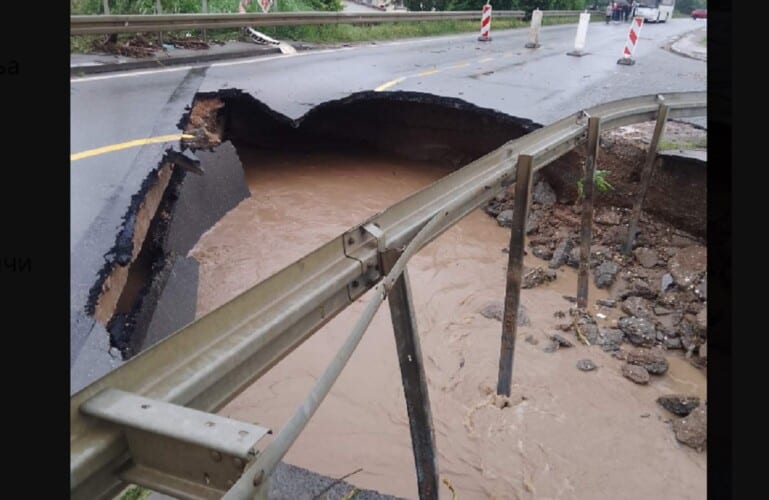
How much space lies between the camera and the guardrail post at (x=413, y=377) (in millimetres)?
2428

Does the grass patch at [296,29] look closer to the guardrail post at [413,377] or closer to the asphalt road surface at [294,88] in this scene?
the asphalt road surface at [294,88]

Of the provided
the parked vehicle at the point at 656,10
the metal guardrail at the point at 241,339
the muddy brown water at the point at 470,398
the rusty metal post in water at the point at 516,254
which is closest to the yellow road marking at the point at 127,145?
the muddy brown water at the point at 470,398

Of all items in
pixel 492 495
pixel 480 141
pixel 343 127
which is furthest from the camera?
pixel 343 127

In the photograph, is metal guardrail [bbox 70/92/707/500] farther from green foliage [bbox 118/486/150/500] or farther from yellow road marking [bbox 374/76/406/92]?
yellow road marking [bbox 374/76/406/92]

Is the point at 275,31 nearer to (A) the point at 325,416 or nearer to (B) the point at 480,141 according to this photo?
(B) the point at 480,141

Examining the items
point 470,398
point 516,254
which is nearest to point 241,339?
point 516,254

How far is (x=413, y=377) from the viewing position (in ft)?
8.45

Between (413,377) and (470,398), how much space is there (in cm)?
216

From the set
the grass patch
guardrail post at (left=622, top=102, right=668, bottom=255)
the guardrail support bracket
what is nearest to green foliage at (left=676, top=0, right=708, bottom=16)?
the grass patch

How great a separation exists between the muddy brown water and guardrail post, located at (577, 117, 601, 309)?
1.09 ft

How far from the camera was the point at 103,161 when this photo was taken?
5168 mm

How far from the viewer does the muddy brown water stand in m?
3.88

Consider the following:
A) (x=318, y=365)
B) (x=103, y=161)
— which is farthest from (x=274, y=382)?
(x=103, y=161)

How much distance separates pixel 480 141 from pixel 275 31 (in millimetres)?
8343
